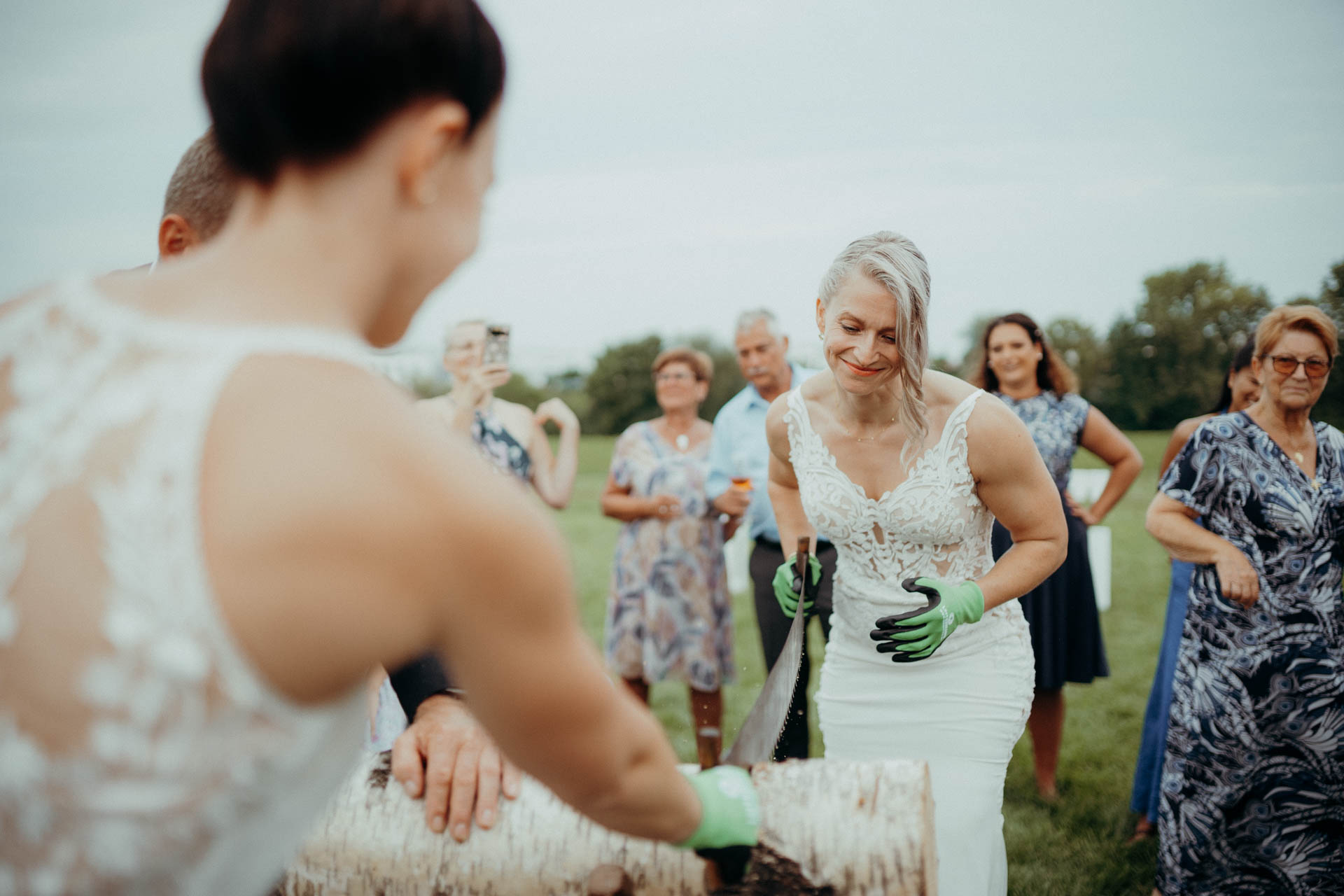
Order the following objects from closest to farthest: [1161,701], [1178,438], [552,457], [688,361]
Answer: [1161,701], [1178,438], [552,457], [688,361]

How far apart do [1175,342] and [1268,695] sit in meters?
24.0

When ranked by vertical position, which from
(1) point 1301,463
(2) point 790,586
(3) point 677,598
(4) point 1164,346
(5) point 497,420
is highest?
(4) point 1164,346

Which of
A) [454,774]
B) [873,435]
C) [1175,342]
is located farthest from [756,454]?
[1175,342]

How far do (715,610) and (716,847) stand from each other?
4610mm

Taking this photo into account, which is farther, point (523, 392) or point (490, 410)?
point (523, 392)

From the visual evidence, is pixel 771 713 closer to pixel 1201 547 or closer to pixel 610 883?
pixel 610 883

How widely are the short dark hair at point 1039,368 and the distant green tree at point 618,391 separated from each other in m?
34.7

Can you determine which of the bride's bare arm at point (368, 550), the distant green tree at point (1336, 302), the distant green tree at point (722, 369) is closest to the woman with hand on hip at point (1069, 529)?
the distant green tree at point (1336, 302)

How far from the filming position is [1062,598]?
4676 millimetres

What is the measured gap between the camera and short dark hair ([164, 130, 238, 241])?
1.41 metres

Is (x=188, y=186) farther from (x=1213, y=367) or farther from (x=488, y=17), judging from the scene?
(x=1213, y=367)

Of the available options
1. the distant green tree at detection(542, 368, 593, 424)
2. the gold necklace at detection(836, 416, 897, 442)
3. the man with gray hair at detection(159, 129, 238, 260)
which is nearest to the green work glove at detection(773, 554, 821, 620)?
the gold necklace at detection(836, 416, 897, 442)

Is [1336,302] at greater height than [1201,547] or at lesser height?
greater

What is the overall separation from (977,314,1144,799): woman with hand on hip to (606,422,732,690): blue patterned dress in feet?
5.86
